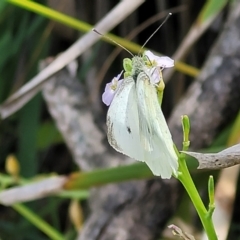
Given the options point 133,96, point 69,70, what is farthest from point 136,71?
point 69,70

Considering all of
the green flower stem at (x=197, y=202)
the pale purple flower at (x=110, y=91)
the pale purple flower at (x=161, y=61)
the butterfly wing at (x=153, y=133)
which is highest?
the pale purple flower at (x=161, y=61)

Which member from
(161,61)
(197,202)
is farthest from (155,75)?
(197,202)

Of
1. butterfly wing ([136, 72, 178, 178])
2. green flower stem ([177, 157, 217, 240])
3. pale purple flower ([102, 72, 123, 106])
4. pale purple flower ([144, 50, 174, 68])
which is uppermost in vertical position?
pale purple flower ([144, 50, 174, 68])

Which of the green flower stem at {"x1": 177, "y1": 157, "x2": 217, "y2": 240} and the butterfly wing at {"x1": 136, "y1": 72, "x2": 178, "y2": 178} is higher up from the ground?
the butterfly wing at {"x1": 136, "y1": 72, "x2": 178, "y2": 178}

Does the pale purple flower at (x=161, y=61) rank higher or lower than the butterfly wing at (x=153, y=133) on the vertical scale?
higher

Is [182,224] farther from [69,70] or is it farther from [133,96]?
[133,96]

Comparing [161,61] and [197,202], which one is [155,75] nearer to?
[161,61]
